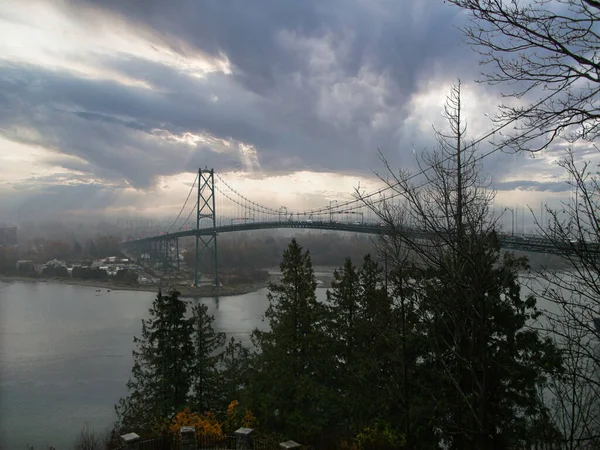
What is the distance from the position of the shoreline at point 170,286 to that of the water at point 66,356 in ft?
4.55

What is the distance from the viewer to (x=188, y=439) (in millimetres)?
3318

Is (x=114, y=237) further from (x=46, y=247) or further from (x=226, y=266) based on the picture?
(x=226, y=266)

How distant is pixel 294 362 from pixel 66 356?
252 inches

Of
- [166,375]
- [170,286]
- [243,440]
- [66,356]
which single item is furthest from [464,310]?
[170,286]

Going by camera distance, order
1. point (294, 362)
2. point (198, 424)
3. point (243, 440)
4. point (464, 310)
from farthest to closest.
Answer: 1. point (294, 362)
2. point (198, 424)
3. point (243, 440)
4. point (464, 310)

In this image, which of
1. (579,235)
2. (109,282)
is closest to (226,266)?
(109,282)

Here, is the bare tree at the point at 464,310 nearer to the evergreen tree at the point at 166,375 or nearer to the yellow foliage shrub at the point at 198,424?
the yellow foliage shrub at the point at 198,424

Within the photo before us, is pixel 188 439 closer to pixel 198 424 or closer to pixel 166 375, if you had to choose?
pixel 198 424

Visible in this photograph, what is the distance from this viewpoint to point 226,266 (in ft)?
75.4

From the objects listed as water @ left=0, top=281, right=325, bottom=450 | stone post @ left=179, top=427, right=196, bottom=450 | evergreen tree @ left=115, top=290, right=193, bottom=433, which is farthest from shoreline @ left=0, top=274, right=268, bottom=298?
stone post @ left=179, top=427, right=196, bottom=450

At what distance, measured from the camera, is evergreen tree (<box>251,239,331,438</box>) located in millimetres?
4070

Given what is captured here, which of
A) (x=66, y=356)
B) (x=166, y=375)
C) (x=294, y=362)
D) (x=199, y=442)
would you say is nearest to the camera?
(x=199, y=442)

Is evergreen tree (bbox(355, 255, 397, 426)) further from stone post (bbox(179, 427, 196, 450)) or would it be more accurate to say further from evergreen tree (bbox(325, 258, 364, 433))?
stone post (bbox(179, 427, 196, 450))

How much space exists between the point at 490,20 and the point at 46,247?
1160 inches
